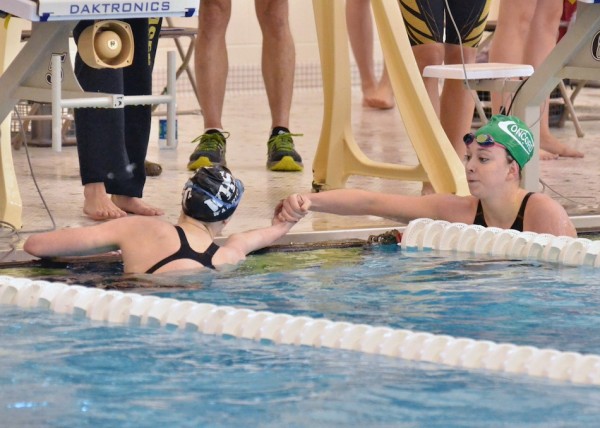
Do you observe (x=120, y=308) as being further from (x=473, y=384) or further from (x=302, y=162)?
(x=302, y=162)

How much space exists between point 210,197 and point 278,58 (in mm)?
2169

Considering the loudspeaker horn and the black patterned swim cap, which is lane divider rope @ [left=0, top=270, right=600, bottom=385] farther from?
the loudspeaker horn

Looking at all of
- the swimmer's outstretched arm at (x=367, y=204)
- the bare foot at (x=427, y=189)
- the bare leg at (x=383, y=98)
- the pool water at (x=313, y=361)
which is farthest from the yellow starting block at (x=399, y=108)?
the bare leg at (x=383, y=98)

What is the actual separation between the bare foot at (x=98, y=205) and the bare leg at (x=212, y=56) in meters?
1.13

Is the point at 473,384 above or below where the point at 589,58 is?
below

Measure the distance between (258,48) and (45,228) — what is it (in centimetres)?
642

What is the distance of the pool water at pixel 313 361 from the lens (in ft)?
8.96

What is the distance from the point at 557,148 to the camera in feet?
22.3

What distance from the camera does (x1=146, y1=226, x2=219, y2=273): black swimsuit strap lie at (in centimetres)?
397

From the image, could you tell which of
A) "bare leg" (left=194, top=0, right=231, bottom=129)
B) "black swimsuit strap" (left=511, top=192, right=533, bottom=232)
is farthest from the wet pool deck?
"black swimsuit strap" (left=511, top=192, right=533, bottom=232)

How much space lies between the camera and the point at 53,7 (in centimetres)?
384

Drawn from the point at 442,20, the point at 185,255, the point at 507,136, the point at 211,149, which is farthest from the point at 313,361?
the point at 211,149

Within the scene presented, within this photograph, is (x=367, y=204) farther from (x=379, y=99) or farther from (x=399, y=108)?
(x=379, y=99)

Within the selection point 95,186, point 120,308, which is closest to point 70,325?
point 120,308
